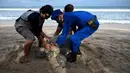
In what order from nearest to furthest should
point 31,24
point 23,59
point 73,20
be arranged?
point 73,20
point 23,59
point 31,24

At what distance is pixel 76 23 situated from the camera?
489 cm

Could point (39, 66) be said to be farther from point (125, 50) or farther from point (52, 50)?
point (125, 50)

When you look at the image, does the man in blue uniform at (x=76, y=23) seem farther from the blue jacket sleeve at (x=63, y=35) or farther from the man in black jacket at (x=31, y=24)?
the man in black jacket at (x=31, y=24)

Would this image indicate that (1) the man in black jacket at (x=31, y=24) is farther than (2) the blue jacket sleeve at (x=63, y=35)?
No

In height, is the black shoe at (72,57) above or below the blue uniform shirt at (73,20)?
below

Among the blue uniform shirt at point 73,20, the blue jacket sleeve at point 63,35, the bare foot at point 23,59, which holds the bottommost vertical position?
the bare foot at point 23,59

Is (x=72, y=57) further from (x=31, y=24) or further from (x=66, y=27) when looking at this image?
(x=31, y=24)

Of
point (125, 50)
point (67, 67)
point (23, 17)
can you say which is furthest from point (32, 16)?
point (125, 50)

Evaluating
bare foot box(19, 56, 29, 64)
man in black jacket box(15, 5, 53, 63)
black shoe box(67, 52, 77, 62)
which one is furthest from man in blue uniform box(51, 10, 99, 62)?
bare foot box(19, 56, 29, 64)

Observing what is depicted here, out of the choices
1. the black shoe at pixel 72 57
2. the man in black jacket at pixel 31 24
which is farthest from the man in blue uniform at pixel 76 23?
the man in black jacket at pixel 31 24

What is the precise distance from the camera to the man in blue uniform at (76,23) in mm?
4723

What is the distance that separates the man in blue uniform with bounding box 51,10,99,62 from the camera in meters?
4.72

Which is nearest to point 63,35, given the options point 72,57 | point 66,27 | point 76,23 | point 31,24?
point 66,27

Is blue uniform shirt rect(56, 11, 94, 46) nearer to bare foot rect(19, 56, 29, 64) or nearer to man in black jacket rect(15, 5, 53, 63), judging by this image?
man in black jacket rect(15, 5, 53, 63)
